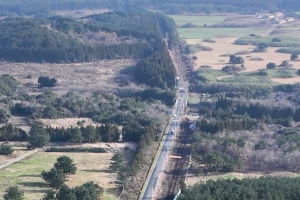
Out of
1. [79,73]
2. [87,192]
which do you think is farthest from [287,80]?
[87,192]

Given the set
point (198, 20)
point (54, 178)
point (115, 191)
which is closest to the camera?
point (54, 178)

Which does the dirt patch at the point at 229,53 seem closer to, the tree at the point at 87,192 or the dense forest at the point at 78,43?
the dense forest at the point at 78,43

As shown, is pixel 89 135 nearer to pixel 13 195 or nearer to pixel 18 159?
pixel 18 159

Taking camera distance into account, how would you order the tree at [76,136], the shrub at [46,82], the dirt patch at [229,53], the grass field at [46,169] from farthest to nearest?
1. the dirt patch at [229,53]
2. the shrub at [46,82]
3. the tree at [76,136]
4. the grass field at [46,169]

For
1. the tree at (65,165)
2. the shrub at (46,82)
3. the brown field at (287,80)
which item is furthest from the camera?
the brown field at (287,80)

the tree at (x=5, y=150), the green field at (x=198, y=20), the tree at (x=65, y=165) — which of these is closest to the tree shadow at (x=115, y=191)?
the tree at (x=65, y=165)
